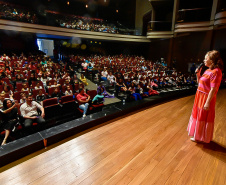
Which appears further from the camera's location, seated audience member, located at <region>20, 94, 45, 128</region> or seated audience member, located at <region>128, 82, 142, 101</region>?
seated audience member, located at <region>128, 82, 142, 101</region>

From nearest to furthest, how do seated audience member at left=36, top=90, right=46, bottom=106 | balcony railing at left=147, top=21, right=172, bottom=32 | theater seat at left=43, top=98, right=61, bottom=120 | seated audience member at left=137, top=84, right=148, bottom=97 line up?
theater seat at left=43, top=98, right=61, bottom=120 < seated audience member at left=36, top=90, right=46, bottom=106 < seated audience member at left=137, top=84, right=148, bottom=97 < balcony railing at left=147, top=21, right=172, bottom=32

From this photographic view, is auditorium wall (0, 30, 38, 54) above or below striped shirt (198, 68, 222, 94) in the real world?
above

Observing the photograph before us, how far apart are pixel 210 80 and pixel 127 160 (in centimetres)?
128

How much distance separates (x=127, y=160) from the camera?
1.56 meters

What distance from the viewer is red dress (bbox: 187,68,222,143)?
159cm

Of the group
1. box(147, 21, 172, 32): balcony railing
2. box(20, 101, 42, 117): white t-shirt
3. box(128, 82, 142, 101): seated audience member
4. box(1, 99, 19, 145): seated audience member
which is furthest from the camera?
box(147, 21, 172, 32): balcony railing

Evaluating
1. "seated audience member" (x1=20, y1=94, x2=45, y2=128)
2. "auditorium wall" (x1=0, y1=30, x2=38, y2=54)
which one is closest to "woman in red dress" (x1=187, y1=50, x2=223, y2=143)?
"seated audience member" (x1=20, y1=94, x2=45, y2=128)

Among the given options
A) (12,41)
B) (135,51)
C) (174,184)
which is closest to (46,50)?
(12,41)

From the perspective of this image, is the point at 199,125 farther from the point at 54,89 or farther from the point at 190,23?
the point at 190,23

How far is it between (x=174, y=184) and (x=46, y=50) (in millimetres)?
15960

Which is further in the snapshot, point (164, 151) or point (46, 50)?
point (46, 50)

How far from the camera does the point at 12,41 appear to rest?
1022cm

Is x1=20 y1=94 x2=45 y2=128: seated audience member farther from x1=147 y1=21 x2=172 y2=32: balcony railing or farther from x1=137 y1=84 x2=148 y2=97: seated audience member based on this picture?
x1=147 y1=21 x2=172 y2=32: balcony railing

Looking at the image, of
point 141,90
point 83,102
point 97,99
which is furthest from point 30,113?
point 141,90
